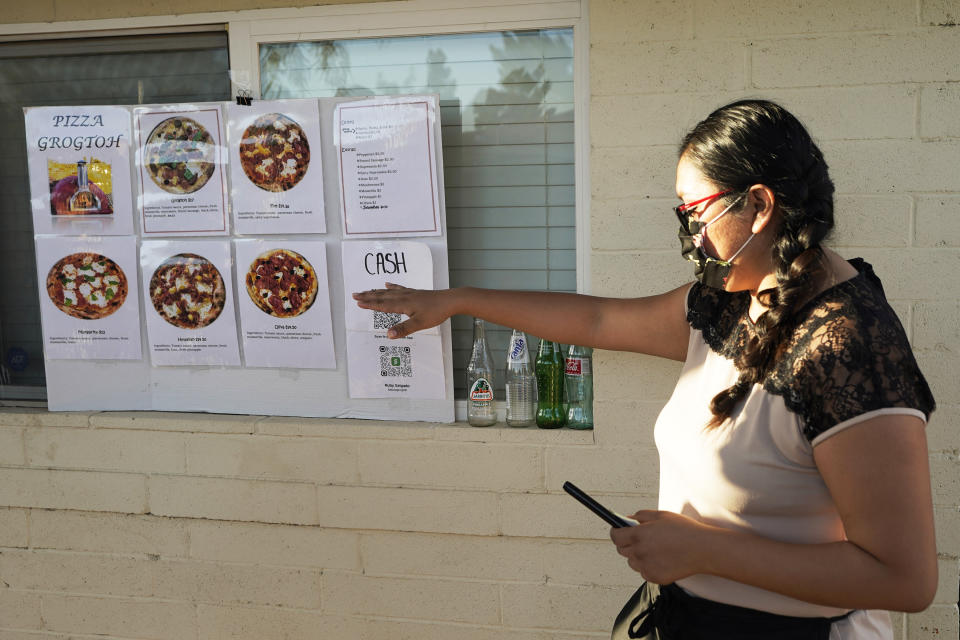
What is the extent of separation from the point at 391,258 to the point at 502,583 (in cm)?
112

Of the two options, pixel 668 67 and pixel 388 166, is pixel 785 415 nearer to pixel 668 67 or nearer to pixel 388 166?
pixel 668 67

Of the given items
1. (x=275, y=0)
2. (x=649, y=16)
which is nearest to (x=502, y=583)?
(x=649, y=16)

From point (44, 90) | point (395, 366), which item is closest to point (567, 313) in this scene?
point (395, 366)

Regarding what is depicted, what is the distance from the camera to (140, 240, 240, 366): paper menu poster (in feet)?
9.07

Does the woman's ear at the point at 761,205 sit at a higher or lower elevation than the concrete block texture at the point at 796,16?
lower

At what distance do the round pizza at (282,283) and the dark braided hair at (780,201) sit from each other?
1581 mm

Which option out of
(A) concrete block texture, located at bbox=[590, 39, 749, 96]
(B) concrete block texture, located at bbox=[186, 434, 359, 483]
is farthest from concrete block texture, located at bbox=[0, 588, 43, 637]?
(A) concrete block texture, located at bbox=[590, 39, 749, 96]

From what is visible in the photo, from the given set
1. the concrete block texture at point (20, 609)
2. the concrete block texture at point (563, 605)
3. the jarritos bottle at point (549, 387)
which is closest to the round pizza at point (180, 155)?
the jarritos bottle at point (549, 387)

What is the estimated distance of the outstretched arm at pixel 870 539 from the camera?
1256 mm

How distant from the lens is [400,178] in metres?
2.59

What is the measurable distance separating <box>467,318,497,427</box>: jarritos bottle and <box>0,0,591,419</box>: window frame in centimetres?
37

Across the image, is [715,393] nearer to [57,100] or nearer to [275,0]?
[275,0]

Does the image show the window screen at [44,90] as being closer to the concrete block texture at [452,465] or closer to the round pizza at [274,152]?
the round pizza at [274,152]

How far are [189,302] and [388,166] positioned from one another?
2.80ft
